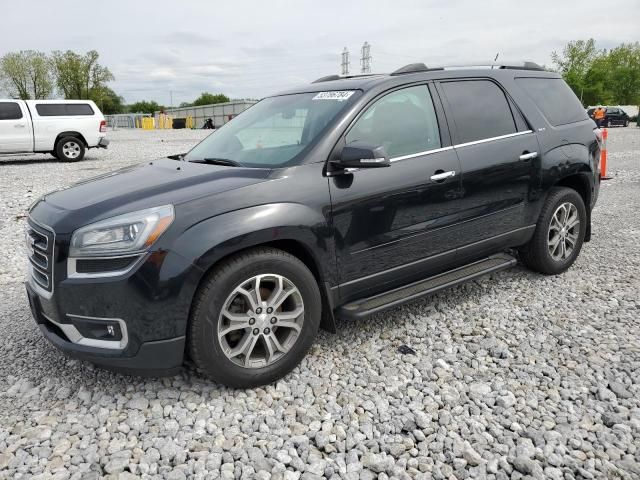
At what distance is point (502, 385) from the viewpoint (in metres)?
3.10

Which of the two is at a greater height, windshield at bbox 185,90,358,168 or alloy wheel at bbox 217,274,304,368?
windshield at bbox 185,90,358,168

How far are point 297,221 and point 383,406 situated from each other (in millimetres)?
1132

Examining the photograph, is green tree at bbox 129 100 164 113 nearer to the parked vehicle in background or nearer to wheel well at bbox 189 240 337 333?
the parked vehicle in background

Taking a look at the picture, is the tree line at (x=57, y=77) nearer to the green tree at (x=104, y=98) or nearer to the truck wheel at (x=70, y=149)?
the green tree at (x=104, y=98)

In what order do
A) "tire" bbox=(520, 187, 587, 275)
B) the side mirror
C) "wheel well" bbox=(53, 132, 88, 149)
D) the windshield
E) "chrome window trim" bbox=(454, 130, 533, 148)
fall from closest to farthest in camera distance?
the side mirror → the windshield → "chrome window trim" bbox=(454, 130, 533, 148) → "tire" bbox=(520, 187, 587, 275) → "wheel well" bbox=(53, 132, 88, 149)

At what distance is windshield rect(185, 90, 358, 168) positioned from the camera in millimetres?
3443

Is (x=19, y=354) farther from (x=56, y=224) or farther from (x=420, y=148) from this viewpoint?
(x=420, y=148)

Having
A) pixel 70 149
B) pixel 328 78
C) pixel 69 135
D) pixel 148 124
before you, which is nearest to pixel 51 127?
pixel 69 135

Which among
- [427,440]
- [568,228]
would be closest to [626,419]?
[427,440]

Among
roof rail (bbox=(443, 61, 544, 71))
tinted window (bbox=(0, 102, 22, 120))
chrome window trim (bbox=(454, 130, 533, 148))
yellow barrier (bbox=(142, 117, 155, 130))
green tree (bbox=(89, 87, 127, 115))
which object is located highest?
green tree (bbox=(89, 87, 127, 115))

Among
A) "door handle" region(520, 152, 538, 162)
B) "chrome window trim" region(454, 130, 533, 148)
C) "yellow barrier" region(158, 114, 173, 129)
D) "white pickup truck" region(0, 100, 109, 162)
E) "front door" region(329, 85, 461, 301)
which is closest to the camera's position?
"front door" region(329, 85, 461, 301)

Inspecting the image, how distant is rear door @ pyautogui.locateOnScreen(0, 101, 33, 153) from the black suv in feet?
42.4

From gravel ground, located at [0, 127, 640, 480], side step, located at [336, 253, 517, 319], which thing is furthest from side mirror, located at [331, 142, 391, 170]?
gravel ground, located at [0, 127, 640, 480]

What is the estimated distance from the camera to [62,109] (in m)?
15.4
